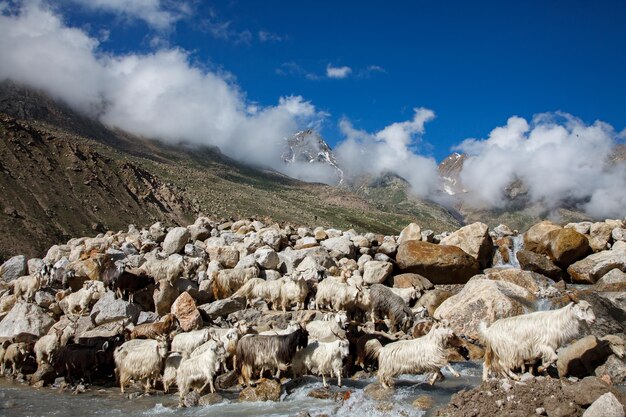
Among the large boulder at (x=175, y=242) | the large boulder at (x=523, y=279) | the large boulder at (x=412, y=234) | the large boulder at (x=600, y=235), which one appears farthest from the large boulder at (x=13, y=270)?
the large boulder at (x=600, y=235)

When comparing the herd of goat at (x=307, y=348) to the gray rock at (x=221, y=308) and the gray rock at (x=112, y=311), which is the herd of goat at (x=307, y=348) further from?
the gray rock at (x=221, y=308)

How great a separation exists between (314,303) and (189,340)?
19.9 ft

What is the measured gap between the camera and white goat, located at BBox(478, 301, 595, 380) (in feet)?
36.5

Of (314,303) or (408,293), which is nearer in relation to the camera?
(314,303)

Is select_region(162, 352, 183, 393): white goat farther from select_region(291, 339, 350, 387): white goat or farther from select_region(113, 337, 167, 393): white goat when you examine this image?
select_region(291, 339, 350, 387): white goat

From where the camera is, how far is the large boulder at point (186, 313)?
674 inches

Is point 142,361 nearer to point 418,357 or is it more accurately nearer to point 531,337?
point 418,357

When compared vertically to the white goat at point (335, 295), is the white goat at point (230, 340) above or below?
below

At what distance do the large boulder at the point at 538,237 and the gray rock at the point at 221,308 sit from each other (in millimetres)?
17117

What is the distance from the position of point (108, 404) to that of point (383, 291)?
425 inches

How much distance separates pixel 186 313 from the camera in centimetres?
1761

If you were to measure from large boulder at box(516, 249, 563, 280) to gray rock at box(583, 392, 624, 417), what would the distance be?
17903 millimetres

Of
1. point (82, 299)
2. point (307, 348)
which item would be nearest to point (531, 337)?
point (307, 348)

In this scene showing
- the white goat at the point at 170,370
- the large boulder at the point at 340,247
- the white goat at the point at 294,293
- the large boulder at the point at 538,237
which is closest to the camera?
the white goat at the point at 170,370
